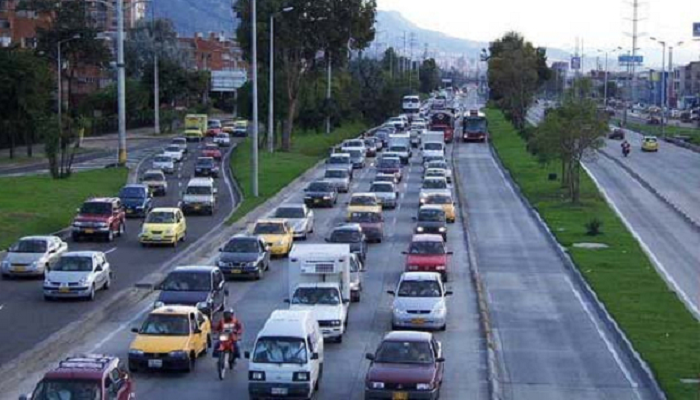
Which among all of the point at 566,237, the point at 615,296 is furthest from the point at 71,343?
the point at 566,237

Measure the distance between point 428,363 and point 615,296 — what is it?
14.2 metres

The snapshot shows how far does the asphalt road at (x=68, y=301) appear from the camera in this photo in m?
30.1

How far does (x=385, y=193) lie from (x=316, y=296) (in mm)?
32461

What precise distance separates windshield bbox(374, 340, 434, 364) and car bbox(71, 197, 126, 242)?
83.0ft

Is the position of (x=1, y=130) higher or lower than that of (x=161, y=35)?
lower

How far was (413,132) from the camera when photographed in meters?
114

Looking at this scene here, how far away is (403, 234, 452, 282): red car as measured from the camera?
3988 cm

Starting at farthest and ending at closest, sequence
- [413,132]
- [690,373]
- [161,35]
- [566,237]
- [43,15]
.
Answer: [161,35], [43,15], [413,132], [566,237], [690,373]

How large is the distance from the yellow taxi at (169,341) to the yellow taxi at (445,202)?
3008cm

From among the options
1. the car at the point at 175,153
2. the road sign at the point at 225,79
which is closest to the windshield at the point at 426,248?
the car at the point at 175,153

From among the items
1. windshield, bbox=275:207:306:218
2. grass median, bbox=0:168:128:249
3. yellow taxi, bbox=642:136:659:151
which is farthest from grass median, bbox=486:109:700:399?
yellow taxi, bbox=642:136:659:151

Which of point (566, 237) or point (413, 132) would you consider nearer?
point (566, 237)

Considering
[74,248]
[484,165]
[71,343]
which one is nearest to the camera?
[71,343]

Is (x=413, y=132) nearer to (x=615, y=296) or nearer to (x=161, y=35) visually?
(x=161, y=35)
